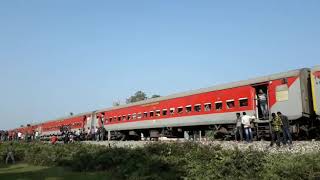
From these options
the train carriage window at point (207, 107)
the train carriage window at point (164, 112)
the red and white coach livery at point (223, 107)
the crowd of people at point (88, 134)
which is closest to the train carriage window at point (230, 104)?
the red and white coach livery at point (223, 107)

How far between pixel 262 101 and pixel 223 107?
318cm

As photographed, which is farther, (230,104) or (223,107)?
(223,107)

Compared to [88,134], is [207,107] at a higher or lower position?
higher

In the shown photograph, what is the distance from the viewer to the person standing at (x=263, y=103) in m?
22.6

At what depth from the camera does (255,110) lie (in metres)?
23.0

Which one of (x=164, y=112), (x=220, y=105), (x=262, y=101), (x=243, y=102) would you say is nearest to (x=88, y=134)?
(x=164, y=112)

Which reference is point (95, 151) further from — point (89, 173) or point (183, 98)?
point (183, 98)

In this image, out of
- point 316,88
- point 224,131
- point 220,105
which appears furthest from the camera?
point 220,105

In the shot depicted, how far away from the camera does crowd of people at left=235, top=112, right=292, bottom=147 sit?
1764 centimetres

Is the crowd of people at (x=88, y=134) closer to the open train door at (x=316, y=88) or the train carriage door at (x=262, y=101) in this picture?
the train carriage door at (x=262, y=101)

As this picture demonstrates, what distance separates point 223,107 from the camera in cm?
2570

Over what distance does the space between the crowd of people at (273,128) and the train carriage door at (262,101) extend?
952mm

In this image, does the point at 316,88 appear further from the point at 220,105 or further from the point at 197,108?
the point at 197,108

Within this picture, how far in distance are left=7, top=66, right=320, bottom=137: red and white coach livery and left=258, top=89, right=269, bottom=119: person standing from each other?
16 centimetres
